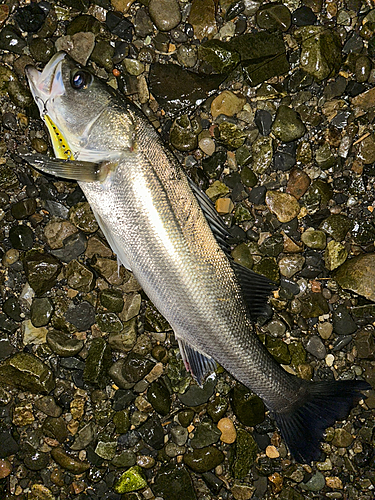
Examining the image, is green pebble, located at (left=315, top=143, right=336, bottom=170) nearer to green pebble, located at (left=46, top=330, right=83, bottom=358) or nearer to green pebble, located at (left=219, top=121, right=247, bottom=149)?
green pebble, located at (left=219, top=121, right=247, bottom=149)

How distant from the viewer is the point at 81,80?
2.22m

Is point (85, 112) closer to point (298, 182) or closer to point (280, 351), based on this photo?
point (298, 182)

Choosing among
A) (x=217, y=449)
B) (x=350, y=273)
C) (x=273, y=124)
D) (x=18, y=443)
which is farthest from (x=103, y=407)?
(x=273, y=124)

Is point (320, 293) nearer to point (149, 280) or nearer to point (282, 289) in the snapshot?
point (282, 289)

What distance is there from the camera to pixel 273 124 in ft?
8.73

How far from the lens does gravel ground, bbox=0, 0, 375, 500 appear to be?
8.57 feet

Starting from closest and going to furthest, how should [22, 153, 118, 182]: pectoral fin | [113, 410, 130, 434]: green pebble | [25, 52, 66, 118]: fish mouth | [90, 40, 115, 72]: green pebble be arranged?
[22, 153, 118, 182]: pectoral fin
[25, 52, 66, 118]: fish mouth
[90, 40, 115, 72]: green pebble
[113, 410, 130, 434]: green pebble

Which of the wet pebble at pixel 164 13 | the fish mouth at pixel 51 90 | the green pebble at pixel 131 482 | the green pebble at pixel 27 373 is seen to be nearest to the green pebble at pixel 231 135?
the wet pebble at pixel 164 13

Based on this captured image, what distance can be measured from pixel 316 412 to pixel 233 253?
3.78ft

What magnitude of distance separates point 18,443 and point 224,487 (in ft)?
4.80

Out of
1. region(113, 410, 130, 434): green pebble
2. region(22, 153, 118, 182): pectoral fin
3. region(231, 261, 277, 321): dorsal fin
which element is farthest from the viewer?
region(113, 410, 130, 434): green pebble

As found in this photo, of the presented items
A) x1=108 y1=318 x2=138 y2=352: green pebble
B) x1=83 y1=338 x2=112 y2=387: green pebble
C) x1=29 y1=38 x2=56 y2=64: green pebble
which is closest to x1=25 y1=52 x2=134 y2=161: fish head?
x1=29 y1=38 x2=56 y2=64: green pebble

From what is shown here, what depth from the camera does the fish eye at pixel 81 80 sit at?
7.27ft

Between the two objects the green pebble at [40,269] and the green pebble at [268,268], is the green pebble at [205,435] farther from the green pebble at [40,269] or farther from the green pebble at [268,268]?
the green pebble at [40,269]
